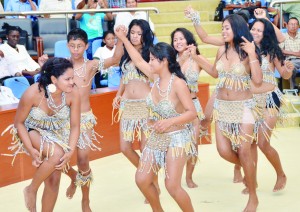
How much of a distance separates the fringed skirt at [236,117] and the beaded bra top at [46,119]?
4.81 feet

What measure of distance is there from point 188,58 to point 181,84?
1.67 meters

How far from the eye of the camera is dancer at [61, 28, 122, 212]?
6062 mm

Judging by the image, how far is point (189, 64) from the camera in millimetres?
6953

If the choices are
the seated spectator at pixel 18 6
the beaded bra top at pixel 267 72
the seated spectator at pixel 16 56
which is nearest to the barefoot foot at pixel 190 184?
the beaded bra top at pixel 267 72

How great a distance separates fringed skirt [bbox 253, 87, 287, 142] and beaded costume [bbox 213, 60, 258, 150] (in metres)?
0.24

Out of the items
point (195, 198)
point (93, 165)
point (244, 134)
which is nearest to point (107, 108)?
point (93, 165)

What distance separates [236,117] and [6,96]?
2.95 m

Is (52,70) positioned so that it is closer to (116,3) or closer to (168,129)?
(168,129)

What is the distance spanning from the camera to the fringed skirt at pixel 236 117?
6.07 metres

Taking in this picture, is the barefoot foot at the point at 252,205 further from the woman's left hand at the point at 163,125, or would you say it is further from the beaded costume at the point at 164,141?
the woman's left hand at the point at 163,125

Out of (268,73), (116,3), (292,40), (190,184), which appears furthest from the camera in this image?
(116,3)

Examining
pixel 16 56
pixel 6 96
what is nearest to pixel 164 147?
pixel 6 96

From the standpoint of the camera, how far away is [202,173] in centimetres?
764

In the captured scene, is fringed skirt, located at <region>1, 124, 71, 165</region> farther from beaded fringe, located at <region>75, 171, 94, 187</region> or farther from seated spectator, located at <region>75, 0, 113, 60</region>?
seated spectator, located at <region>75, 0, 113, 60</region>
